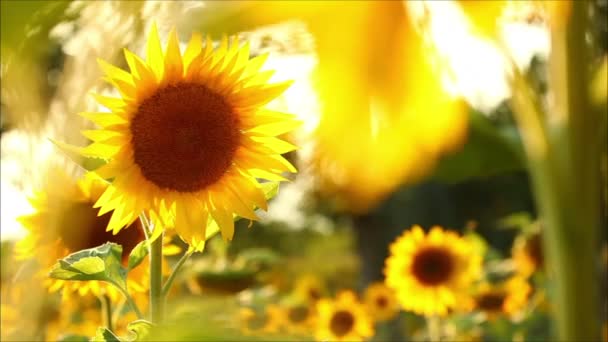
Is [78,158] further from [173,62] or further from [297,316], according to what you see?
[297,316]

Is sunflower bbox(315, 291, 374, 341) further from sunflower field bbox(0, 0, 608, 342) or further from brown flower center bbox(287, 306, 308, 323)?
sunflower field bbox(0, 0, 608, 342)

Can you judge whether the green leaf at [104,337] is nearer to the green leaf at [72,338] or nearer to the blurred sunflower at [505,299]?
the green leaf at [72,338]

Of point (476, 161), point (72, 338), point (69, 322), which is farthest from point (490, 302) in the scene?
point (72, 338)

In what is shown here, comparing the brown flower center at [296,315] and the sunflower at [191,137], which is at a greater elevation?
the brown flower center at [296,315]

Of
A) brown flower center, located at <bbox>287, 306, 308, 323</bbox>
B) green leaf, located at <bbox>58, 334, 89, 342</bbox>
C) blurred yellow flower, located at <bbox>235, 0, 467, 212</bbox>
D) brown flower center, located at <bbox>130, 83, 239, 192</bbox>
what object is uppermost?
brown flower center, located at <bbox>287, 306, 308, 323</bbox>

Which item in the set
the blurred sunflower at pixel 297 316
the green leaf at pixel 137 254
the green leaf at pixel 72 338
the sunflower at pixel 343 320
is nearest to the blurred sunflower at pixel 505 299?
the sunflower at pixel 343 320

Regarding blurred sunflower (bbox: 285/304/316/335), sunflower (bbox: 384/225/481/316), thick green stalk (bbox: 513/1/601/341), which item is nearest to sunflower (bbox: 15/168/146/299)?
thick green stalk (bbox: 513/1/601/341)
